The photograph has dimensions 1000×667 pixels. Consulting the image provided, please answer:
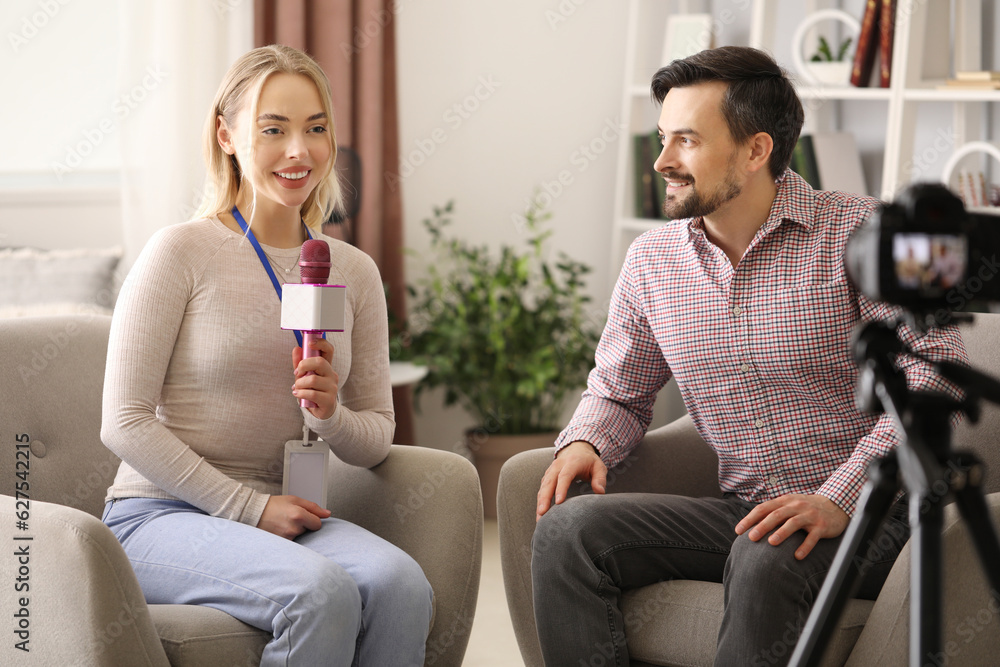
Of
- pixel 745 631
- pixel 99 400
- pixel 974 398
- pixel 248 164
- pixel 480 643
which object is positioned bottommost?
pixel 480 643

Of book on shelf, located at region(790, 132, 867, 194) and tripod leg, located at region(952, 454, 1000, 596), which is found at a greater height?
book on shelf, located at region(790, 132, 867, 194)

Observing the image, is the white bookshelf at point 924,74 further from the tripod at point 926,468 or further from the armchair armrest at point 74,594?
the armchair armrest at point 74,594

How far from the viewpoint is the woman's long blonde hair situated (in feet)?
5.18

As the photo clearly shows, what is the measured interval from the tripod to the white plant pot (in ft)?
6.63

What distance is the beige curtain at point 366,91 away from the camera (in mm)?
3195

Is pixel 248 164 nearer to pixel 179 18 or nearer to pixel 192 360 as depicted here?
pixel 192 360

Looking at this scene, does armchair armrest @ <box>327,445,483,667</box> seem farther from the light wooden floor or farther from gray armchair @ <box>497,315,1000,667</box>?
the light wooden floor

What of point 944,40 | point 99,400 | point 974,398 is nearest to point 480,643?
point 99,400

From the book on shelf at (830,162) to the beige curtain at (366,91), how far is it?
1321mm

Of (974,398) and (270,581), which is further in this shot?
(270,581)

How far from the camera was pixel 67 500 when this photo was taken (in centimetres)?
165

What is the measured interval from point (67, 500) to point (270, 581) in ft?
1.70

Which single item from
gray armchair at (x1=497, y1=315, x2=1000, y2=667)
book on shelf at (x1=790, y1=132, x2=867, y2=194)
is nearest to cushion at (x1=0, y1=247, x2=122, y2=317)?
gray armchair at (x1=497, y1=315, x2=1000, y2=667)

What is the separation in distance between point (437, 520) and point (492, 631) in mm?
1005
